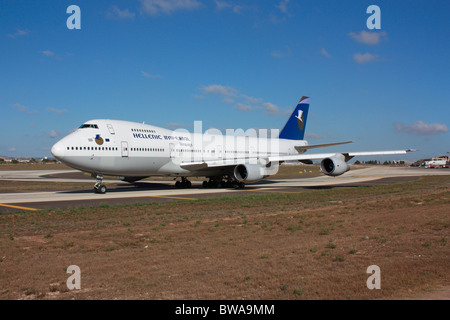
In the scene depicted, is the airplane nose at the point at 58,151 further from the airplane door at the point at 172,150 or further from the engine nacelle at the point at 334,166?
the engine nacelle at the point at 334,166

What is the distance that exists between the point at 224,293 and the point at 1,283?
3662 mm

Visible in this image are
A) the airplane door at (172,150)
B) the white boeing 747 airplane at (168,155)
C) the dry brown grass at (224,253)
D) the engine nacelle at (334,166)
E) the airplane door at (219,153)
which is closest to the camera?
the dry brown grass at (224,253)

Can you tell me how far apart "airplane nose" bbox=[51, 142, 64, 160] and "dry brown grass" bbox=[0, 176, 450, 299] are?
24.7 feet

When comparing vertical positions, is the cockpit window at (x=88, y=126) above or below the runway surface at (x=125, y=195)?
above

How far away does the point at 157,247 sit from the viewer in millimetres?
8367

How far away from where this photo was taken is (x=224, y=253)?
7.74 m

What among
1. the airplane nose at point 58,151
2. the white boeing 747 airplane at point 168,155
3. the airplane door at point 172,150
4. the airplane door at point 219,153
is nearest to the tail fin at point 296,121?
the white boeing 747 airplane at point 168,155

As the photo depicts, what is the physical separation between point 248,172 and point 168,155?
6.18m

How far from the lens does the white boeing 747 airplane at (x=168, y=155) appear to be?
71.3 ft
